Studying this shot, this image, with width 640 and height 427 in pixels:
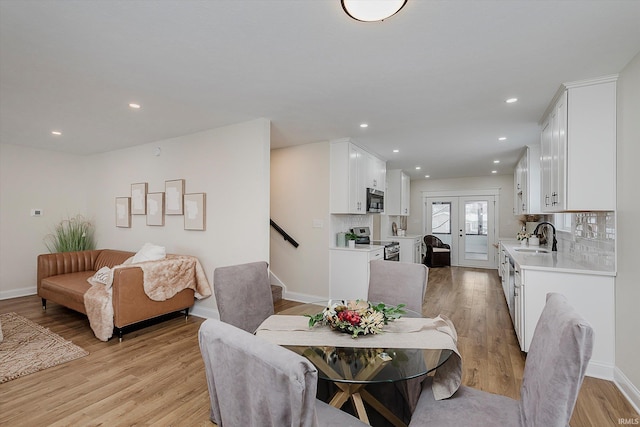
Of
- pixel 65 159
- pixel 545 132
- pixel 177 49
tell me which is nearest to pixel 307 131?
pixel 177 49

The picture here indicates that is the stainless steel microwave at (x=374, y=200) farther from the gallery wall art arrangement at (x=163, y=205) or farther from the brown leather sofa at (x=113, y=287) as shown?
the brown leather sofa at (x=113, y=287)

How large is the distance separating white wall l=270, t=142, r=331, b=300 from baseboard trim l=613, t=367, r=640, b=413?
3092 mm

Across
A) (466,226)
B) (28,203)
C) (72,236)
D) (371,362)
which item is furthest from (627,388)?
(28,203)

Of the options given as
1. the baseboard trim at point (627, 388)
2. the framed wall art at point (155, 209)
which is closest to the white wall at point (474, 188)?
the baseboard trim at point (627, 388)

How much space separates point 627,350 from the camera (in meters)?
2.20

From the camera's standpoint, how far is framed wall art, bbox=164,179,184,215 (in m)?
4.14

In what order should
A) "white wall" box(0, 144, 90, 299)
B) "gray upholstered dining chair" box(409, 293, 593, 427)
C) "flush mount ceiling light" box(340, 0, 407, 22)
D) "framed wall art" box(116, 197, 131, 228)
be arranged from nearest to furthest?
1. "gray upholstered dining chair" box(409, 293, 593, 427)
2. "flush mount ceiling light" box(340, 0, 407, 22)
3. "white wall" box(0, 144, 90, 299)
4. "framed wall art" box(116, 197, 131, 228)

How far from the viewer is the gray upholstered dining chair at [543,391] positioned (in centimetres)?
100

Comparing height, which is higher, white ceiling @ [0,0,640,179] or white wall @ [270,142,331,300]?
white ceiling @ [0,0,640,179]

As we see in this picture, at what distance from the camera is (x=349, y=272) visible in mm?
4258

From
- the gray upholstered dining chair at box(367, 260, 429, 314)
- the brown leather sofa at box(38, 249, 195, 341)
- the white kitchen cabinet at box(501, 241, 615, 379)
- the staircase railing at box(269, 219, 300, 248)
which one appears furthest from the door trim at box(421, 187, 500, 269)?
the brown leather sofa at box(38, 249, 195, 341)

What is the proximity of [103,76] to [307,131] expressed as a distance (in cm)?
225

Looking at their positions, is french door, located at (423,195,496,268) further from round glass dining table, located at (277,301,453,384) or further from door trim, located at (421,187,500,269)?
round glass dining table, located at (277,301,453,384)

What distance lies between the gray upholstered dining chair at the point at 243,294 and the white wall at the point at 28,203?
17.0 ft
